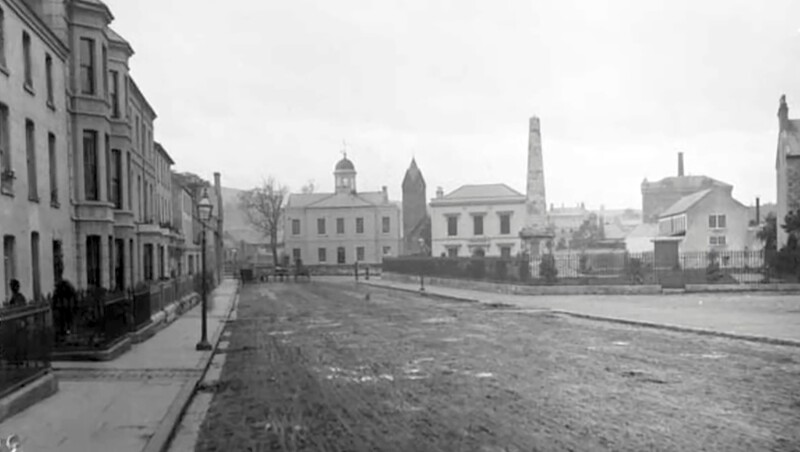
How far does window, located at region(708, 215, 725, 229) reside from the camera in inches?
3000

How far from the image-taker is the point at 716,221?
251 ft

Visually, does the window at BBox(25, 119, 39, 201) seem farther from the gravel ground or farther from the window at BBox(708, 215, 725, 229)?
the window at BBox(708, 215, 725, 229)

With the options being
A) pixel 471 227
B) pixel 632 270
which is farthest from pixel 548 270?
pixel 471 227

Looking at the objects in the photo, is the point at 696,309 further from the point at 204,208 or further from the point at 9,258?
the point at 9,258

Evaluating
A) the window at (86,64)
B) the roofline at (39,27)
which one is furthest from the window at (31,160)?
the window at (86,64)

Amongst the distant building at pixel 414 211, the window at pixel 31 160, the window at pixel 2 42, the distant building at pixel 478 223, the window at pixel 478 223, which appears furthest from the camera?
the distant building at pixel 414 211

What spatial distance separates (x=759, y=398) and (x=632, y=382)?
1.87 meters

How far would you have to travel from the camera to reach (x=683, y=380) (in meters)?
11.8

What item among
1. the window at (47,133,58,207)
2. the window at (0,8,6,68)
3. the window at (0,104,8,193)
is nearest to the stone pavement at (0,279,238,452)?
the window at (0,104,8,193)

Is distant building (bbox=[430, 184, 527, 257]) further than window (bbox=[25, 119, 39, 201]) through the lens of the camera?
Yes

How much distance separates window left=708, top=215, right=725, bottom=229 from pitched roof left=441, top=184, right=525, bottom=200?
18.6 metres

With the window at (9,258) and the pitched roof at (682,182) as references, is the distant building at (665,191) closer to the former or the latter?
the pitched roof at (682,182)

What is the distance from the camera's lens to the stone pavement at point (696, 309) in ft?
65.1

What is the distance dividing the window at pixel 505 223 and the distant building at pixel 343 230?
14.5 meters
